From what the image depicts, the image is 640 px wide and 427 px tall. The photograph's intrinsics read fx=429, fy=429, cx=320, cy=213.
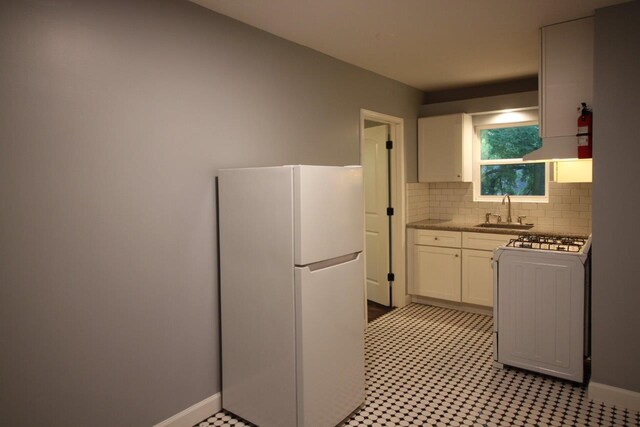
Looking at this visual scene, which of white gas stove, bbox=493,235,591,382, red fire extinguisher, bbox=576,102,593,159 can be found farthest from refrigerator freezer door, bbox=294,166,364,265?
red fire extinguisher, bbox=576,102,593,159

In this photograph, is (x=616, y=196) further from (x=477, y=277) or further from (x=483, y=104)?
(x=483, y=104)

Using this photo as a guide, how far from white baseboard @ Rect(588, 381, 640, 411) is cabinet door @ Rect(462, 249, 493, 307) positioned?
1626 millimetres

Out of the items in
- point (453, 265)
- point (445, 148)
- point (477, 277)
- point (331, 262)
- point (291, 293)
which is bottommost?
point (477, 277)

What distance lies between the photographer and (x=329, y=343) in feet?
8.14

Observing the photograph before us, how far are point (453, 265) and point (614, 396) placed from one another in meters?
2.01

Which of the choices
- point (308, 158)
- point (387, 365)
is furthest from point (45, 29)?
point (387, 365)

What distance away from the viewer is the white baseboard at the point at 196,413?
250cm

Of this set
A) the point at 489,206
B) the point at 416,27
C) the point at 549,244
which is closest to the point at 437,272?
the point at 489,206

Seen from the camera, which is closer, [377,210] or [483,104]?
[483,104]

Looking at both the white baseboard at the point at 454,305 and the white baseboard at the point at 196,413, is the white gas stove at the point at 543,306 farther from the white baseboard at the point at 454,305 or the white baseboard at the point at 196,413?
the white baseboard at the point at 196,413

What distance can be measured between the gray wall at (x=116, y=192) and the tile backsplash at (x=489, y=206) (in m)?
2.64

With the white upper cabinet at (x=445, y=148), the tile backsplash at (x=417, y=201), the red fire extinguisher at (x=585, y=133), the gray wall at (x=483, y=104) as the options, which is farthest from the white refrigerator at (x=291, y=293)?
the gray wall at (x=483, y=104)

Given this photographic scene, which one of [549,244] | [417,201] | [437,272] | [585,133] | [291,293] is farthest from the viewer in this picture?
[417,201]

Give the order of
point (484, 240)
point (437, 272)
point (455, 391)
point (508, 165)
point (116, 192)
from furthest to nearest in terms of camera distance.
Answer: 1. point (508, 165)
2. point (437, 272)
3. point (484, 240)
4. point (455, 391)
5. point (116, 192)
